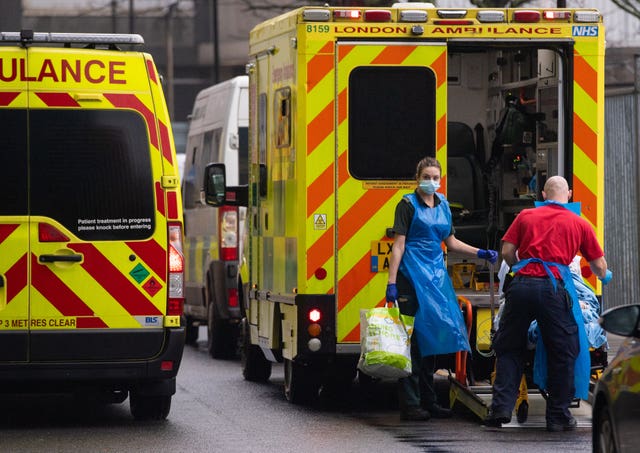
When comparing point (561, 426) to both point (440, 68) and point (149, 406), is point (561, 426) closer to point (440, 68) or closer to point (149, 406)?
point (440, 68)

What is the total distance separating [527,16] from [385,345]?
2.65m

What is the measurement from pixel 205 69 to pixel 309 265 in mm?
51666

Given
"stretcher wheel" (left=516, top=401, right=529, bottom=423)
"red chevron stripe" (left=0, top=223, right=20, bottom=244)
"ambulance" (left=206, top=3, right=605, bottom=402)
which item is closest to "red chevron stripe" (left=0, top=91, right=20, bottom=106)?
"red chevron stripe" (left=0, top=223, right=20, bottom=244)

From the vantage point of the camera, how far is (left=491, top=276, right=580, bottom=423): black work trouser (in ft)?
35.1

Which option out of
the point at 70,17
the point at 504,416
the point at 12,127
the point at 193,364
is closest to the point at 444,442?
the point at 504,416

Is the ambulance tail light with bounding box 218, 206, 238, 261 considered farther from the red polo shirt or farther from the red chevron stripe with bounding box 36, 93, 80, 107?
the red polo shirt

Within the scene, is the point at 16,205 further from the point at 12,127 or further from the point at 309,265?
the point at 309,265

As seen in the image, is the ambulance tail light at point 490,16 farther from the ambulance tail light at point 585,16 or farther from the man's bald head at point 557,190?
the man's bald head at point 557,190

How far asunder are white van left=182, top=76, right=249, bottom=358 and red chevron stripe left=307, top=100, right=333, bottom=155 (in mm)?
4649

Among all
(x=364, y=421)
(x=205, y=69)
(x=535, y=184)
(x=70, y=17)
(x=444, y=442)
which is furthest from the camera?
(x=205, y=69)

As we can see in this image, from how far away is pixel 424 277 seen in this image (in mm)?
11422

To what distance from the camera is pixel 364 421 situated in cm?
1177

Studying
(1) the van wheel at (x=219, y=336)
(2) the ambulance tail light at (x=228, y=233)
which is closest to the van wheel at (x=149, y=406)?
(2) the ambulance tail light at (x=228, y=233)

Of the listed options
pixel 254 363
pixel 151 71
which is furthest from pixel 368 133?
pixel 254 363
